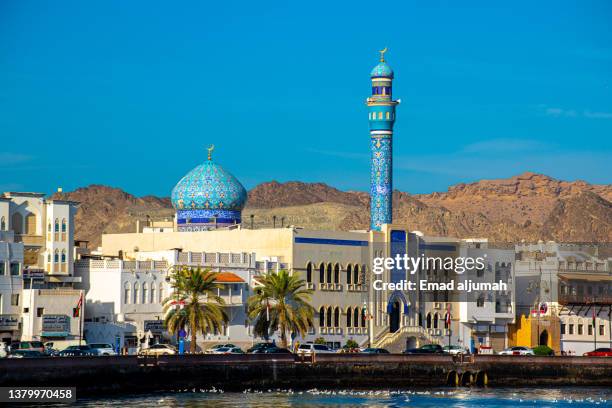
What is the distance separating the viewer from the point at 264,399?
238 ft

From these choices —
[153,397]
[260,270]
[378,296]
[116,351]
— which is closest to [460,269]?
[378,296]

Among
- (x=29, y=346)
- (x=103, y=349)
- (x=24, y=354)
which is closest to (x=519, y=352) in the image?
(x=103, y=349)

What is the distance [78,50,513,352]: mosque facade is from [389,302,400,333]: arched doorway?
6cm

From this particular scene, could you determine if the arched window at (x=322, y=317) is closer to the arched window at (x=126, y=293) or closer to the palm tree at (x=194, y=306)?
the palm tree at (x=194, y=306)

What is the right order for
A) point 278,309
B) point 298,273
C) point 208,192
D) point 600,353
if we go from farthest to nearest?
point 208,192, point 298,273, point 600,353, point 278,309

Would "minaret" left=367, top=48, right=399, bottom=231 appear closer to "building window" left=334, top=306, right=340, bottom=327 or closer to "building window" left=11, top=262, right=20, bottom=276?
"building window" left=334, top=306, right=340, bottom=327

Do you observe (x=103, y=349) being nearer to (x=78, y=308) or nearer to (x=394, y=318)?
(x=78, y=308)

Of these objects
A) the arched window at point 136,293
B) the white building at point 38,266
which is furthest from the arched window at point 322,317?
the white building at point 38,266

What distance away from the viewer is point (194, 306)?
3270 inches

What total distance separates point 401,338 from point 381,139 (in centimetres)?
1382

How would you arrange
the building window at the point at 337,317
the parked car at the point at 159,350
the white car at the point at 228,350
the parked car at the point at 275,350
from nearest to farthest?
1. the parked car at the point at 159,350
2. the parked car at the point at 275,350
3. the white car at the point at 228,350
4. the building window at the point at 337,317

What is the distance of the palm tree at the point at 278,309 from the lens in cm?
8712

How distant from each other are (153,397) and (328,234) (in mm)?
26595

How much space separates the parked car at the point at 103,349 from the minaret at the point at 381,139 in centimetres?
2772
